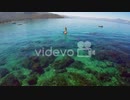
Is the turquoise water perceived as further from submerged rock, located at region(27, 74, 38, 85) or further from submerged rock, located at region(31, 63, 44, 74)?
submerged rock, located at region(27, 74, 38, 85)

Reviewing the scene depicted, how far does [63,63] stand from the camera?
12.8ft

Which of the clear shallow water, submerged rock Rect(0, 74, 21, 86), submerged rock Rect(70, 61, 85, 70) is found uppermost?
the clear shallow water

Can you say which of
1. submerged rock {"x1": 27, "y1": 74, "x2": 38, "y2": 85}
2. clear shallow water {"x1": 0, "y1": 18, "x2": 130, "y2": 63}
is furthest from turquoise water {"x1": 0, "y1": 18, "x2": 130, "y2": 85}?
submerged rock {"x1": 27, "y1": 74, "x2": 38, "y2": 85}

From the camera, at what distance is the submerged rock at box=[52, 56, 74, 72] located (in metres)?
3.90

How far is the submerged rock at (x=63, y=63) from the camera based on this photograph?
12.8 feet

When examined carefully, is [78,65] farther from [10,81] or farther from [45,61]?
[10,81]

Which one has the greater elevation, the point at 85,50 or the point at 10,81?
the point at 85,50

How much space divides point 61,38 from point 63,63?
0.54m

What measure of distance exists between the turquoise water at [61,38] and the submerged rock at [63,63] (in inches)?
9.7

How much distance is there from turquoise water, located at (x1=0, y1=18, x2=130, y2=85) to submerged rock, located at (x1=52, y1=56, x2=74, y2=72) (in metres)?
0.25

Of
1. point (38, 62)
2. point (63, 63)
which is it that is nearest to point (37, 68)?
point (38, 62)

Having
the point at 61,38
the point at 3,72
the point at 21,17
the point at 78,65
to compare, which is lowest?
the point at 3,72
